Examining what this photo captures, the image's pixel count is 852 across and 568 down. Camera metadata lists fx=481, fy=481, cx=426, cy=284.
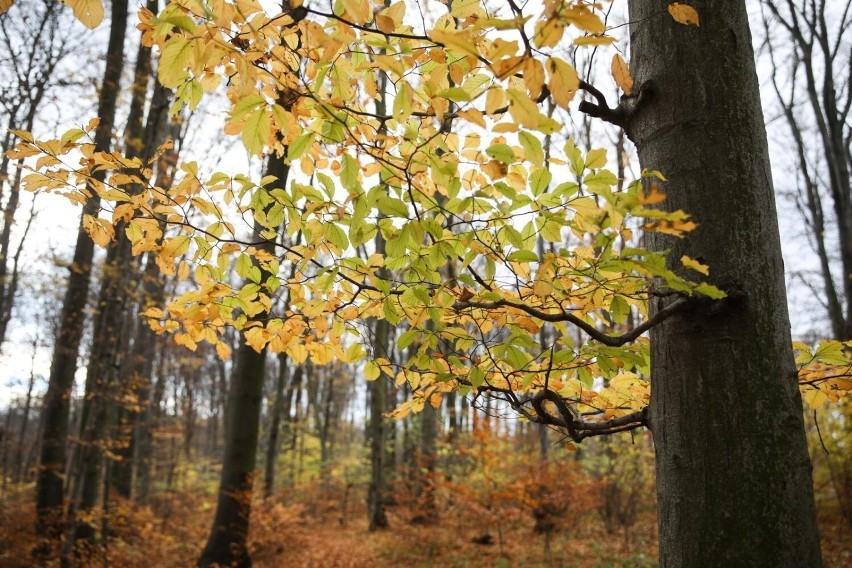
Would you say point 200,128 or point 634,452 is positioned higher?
point 200,128

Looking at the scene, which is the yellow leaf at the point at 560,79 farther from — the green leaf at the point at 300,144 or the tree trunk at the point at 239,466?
the tree trunk at the point at 239,466

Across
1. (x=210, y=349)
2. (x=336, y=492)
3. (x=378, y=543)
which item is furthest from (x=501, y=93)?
(x=210, y=349)

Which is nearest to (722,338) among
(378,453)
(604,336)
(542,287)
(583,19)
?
(604,336)

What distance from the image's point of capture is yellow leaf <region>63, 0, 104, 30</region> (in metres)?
0.99

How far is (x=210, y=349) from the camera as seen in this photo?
61.3ft

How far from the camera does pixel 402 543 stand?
8188mm

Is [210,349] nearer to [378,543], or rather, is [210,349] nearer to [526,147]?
[378,543]

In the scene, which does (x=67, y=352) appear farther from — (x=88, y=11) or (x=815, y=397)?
(x=815, y=397)

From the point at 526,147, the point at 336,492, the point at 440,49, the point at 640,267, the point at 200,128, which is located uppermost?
the point at 200,128

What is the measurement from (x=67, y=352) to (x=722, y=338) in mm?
8493

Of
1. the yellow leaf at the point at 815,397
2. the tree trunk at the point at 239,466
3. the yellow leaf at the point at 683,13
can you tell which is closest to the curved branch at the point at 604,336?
the yellow leaf at the point at 683,13

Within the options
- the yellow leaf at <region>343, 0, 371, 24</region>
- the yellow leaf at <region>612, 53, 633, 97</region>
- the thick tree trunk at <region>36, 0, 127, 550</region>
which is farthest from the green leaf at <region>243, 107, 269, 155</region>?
→ the thick tree trunk at <region>36, 0, 127, 550</region>

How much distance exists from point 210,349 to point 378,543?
12547 millimetres

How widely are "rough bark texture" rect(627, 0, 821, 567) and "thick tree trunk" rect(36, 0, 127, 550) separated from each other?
25.6 ft
